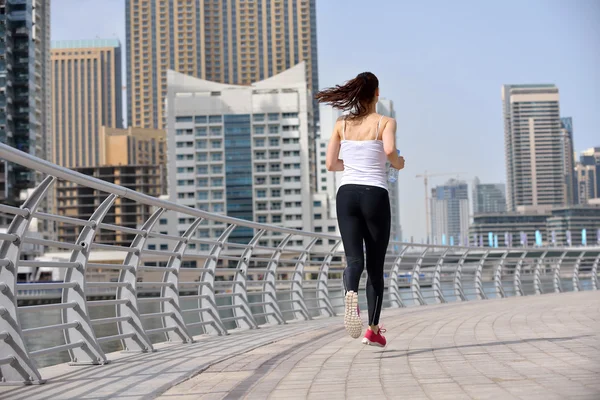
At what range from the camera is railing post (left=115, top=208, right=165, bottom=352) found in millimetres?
6500

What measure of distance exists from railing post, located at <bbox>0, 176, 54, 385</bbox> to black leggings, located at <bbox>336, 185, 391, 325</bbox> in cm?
207

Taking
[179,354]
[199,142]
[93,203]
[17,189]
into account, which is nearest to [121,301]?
[179,354]

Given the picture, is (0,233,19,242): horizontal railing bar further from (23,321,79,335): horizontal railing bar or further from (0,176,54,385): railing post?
(23,321,79,335): horizontal railing bar

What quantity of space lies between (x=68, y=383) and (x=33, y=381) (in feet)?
0.61

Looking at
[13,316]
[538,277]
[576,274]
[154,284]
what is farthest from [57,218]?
[576,274]

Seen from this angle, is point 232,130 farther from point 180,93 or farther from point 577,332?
point 577,332

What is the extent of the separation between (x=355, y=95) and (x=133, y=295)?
7.27 feet

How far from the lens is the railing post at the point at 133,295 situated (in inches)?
256

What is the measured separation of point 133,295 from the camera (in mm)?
6520

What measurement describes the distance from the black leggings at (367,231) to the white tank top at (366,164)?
0.05 m

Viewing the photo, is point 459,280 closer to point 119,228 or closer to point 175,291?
point 175,291

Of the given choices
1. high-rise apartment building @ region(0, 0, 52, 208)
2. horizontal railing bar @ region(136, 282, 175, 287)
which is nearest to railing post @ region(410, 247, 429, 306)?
horizontal railing bar @ region(136, 282, 175, 287)

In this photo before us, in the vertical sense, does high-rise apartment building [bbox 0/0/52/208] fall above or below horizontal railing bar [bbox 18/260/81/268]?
above


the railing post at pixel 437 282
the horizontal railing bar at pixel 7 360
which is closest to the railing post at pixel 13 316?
the horizontal railing bar at pixel 7 360
